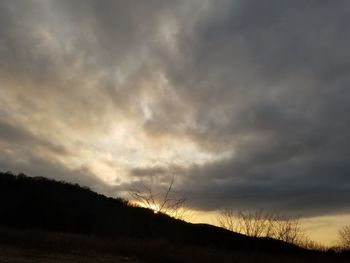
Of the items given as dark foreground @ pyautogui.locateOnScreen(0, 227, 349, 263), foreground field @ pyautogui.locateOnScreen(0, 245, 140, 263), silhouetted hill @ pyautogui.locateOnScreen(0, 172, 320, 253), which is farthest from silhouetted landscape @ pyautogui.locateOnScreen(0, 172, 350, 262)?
foreground field @ pyautogui.locateOnScreen(0, 245, 140, 263)

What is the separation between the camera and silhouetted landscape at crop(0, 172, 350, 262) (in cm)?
4972

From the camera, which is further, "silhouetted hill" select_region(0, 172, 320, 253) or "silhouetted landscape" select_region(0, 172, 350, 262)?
"silhouetted hill" select_region(0, 172, 320, 253)

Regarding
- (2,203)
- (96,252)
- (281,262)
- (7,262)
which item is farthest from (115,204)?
(7,262)

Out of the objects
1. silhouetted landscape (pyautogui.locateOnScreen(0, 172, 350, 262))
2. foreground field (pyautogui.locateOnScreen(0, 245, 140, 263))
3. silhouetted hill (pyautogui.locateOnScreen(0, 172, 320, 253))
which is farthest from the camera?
silhouetted hill (pyautogui.locateOnScreen(0, 172, 320, 253))

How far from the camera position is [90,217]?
3597 inches

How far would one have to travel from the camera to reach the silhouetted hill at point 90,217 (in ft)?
269

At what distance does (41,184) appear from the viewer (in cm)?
10031

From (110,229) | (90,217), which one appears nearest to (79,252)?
(110,229)

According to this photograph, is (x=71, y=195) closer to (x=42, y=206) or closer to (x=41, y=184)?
(x=41, y=184)

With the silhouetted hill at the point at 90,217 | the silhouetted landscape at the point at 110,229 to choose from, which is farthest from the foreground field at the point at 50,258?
the silhouetted hill at the point at 90,217

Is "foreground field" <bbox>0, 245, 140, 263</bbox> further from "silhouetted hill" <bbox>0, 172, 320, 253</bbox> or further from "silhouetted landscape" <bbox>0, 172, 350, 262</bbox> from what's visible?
"silhouetted hill" <bbox>0, 172, 320, 253</bbox>

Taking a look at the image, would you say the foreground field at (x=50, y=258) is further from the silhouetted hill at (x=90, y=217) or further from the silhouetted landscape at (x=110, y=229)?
the silhouetted hill at (x=90, y=217)

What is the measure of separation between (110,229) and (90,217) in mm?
4313

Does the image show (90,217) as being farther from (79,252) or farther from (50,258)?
(50,258)
